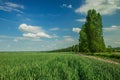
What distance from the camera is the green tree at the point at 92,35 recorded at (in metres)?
60.9

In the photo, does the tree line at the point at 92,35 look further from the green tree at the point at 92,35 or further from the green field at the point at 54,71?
the green field at the point at 54,71

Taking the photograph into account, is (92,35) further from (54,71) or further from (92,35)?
(54,71)

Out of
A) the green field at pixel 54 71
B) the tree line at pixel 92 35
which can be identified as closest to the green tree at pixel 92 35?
the tree line at pixel 92 35

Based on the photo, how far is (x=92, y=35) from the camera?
62.3 metres

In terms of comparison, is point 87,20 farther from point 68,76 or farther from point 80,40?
point 68,76

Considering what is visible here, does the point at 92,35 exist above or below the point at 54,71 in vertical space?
above

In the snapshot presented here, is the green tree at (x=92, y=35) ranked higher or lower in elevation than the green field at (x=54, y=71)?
higher

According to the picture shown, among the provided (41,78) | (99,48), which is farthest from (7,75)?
(99,48)

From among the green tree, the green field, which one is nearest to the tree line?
the green tree

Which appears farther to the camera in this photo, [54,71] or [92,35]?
[92,35]

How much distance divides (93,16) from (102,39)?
848cm

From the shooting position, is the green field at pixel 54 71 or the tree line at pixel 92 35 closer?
the green field at pixel 54 71

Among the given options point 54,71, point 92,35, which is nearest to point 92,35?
point 92,35

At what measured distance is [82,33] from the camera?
225 ft
